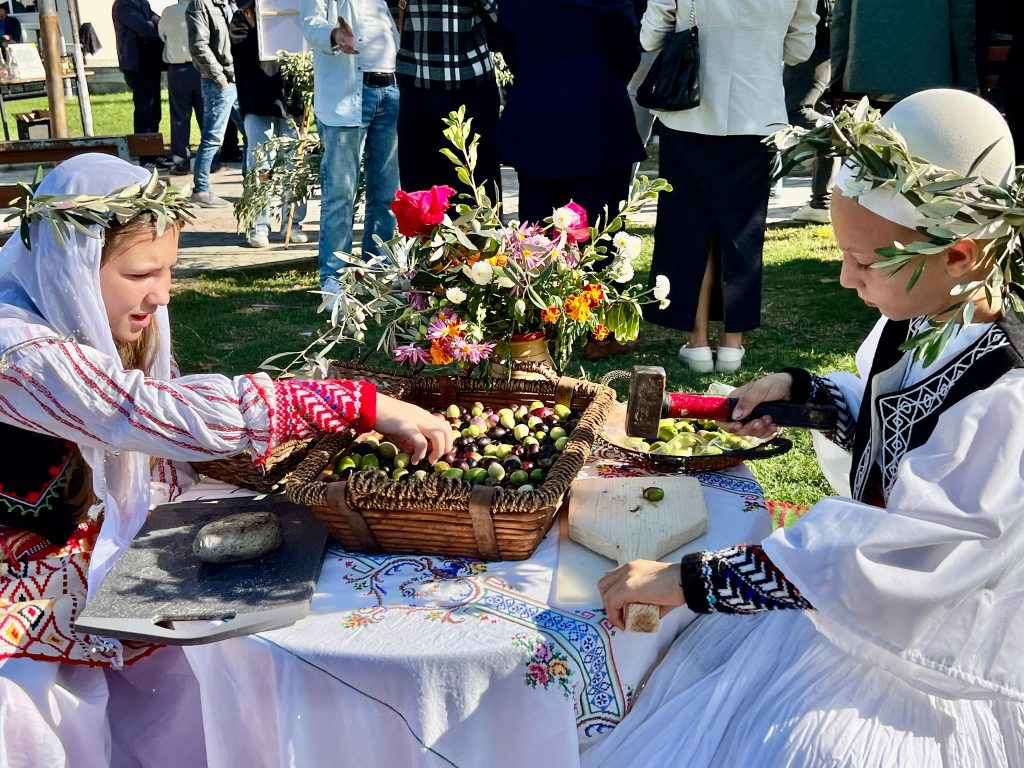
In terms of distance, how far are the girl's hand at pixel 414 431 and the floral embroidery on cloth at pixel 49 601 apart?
704mm

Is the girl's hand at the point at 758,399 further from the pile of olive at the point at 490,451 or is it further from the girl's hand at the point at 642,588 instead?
the girl's hand at the point at 642,588

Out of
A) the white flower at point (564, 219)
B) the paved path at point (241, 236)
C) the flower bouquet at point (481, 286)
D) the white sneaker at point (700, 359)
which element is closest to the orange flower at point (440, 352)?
the flower bouquet at point (481, 286)

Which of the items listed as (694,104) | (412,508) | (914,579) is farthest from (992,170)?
(694,104)

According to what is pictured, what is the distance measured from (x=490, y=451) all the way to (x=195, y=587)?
1.96 feet

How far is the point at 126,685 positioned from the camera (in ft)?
7.26

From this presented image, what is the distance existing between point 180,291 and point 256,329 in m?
1.12

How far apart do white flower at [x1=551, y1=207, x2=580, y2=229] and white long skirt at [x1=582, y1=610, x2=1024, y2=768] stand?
1.02m

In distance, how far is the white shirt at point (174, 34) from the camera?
948cm

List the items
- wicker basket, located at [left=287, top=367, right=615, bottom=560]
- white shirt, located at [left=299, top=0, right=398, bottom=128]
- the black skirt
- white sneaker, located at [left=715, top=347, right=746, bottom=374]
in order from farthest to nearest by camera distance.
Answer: white shirt, located at [left=299, top=0, right=398, bottom=128] → white sneaker, located at [left=715, top=347, right=746, bottom=374] → the black skirt → wicker basket, located at [left=287, top=367, right=615, bottom=560]

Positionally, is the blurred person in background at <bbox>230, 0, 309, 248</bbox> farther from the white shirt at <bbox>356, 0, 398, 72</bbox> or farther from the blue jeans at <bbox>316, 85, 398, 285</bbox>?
the white shirt at <bbox>356, 0, 398, 72</bbox>

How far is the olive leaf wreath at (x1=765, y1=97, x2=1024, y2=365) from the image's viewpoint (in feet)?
4.94

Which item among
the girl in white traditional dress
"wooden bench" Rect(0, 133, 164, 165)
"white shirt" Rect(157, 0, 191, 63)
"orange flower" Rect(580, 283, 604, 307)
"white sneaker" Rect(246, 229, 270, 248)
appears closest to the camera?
the girl in white traditional dress

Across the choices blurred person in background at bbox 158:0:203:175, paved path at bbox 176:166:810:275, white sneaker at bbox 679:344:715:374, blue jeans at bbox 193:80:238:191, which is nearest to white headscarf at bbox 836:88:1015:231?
white sneaker at bbox 679:344:715:374

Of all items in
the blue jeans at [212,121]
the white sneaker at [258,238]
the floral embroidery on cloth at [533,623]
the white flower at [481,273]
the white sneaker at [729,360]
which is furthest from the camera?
the blue jeans at [212,121]
